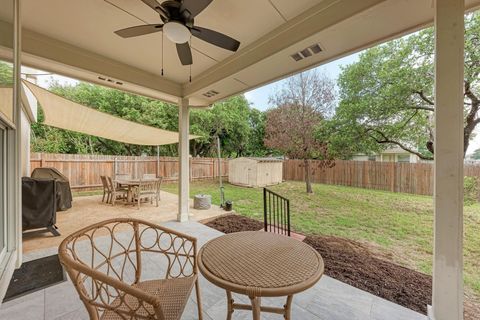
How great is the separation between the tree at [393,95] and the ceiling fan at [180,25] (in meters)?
4.44

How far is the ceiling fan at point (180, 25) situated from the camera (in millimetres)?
1696

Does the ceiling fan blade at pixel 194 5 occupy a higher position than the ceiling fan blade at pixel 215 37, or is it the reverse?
the ceiling fan blade at pixel 194 5

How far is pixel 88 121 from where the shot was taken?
457 centimetres

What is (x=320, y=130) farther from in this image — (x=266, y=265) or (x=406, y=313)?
(x=266, y=265)

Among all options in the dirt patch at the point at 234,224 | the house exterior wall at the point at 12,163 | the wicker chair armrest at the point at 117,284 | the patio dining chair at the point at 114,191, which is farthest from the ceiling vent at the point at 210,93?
the patio dining chair at the point at 114,191

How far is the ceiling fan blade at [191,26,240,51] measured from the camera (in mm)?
1916

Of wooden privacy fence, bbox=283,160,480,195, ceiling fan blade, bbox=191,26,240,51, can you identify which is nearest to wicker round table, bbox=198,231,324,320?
ceiling fan blade, bbox=191,26,240,51

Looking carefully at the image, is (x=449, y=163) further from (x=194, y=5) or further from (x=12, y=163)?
(x=12, y=163)

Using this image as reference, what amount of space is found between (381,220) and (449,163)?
4151 millimetres

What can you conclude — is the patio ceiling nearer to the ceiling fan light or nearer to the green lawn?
the ceiling fan light

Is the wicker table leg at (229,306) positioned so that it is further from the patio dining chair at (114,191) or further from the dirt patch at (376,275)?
the patio dining chair at (114,191)

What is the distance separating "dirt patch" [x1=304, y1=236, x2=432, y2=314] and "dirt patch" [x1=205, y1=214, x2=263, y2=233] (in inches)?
51.6

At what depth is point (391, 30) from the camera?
198cm

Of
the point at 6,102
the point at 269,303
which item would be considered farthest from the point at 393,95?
the point at 6,102
